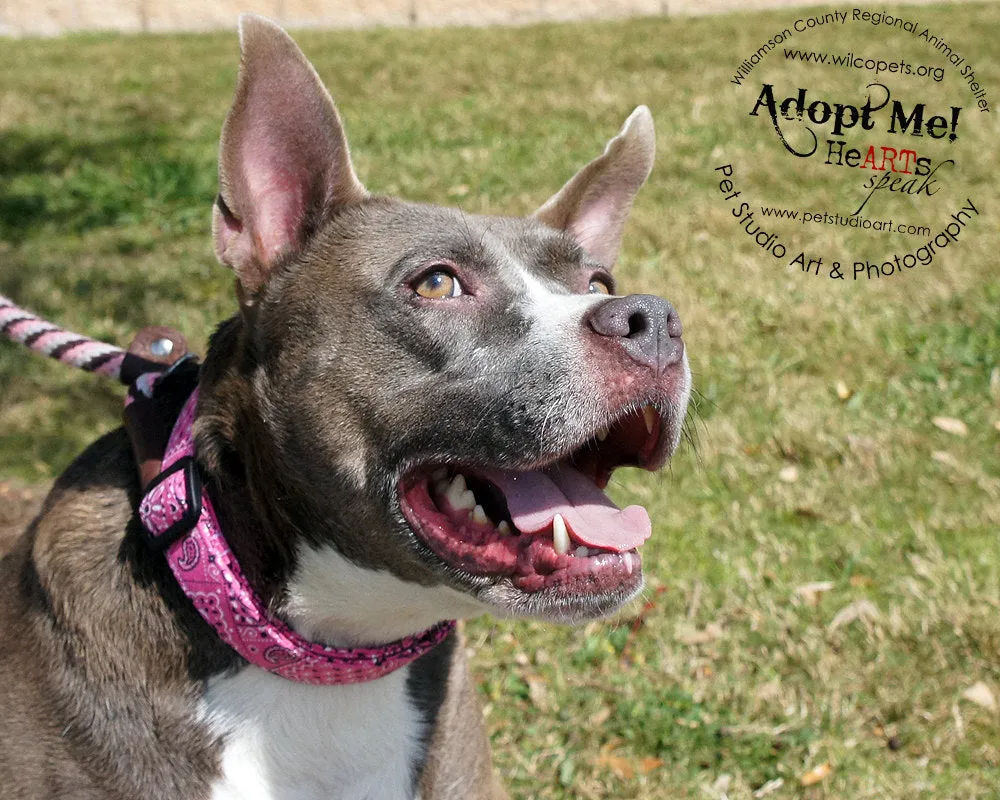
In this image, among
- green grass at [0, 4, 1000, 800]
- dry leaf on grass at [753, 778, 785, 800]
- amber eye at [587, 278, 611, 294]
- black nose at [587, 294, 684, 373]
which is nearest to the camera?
black nose at [587, 294, 684, 373]

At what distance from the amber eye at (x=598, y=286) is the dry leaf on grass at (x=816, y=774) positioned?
181 centimetres

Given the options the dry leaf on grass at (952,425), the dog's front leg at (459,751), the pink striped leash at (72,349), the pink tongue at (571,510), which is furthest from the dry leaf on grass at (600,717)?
the dry leaf on grass at (952,425)

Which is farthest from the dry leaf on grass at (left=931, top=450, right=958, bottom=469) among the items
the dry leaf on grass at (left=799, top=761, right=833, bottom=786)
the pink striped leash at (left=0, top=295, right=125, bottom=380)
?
the pink striped leash at (left=0, top=295, right=125, bottom=380)

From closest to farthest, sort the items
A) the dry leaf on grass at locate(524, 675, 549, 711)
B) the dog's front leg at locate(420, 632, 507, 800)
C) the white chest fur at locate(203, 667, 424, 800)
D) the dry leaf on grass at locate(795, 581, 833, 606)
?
the white chest fur at locate(203, 667, 424, 800)
the dog's front leg at locate(420, 632, 507, 800)
the dry leaf on grass at locate(524, 675, 549, 711)
the dry leaf on grass at locate(795, 581, 833, 606)

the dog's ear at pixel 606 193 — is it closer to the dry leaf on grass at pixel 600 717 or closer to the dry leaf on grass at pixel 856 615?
the dry leaf on grass at pixel 600 717

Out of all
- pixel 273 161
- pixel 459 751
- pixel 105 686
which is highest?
pixel 273 161

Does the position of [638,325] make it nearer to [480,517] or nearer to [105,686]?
[480,517]

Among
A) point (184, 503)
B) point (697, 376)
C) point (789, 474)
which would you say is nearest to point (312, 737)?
point (184, 503)

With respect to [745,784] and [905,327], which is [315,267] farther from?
[905,327]

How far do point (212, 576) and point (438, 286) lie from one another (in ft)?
2.87

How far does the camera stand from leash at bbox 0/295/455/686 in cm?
265

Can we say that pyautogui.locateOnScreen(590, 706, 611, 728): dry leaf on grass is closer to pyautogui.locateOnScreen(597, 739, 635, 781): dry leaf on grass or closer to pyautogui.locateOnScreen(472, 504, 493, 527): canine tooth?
pyautogui.locateOnScreen(597, 739, 635, 781): dry leaf on grass

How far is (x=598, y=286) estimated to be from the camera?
3273 millimetres

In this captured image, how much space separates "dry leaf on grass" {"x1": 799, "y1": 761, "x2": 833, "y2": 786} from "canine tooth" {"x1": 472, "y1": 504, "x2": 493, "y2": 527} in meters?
1.83
